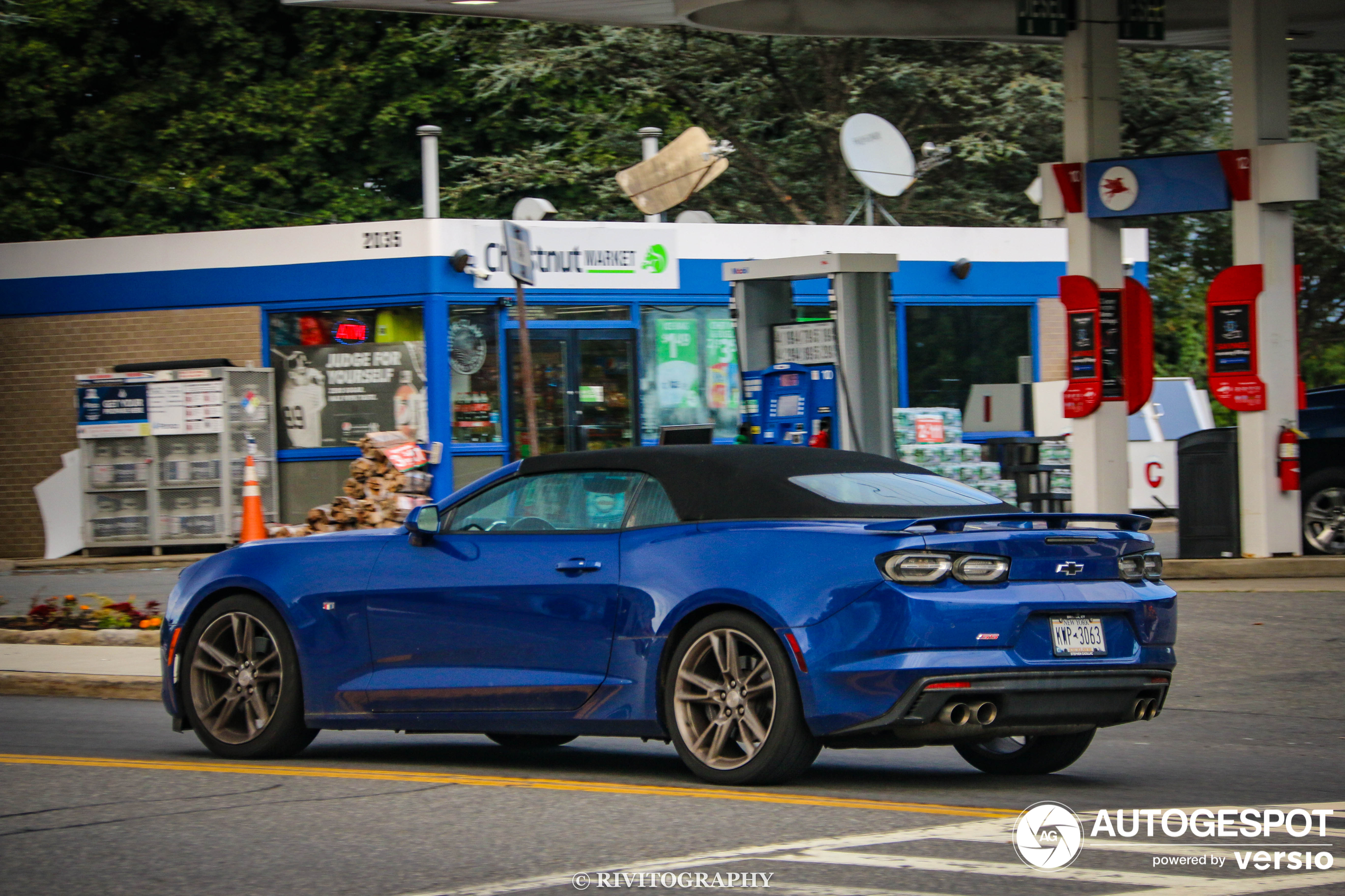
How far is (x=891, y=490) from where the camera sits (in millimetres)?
7707

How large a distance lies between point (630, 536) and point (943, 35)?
51.2 ft

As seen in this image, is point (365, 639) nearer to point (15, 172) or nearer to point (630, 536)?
point (630, 536)

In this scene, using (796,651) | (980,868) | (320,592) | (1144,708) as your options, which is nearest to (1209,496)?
(1144,708)

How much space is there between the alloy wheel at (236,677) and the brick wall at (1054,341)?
10.3 metres

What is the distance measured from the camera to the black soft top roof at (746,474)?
23.9 feet

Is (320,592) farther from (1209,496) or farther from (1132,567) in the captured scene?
(1209,496)

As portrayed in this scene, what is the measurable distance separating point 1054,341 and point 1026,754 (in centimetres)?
1147

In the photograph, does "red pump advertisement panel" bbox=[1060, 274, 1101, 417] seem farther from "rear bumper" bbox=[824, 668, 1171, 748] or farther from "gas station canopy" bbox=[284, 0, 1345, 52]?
"rear bumper" bbox=[824, 668, 1171, 748]

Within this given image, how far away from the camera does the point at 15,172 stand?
34.4 meters

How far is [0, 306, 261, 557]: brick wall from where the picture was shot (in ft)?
77.6

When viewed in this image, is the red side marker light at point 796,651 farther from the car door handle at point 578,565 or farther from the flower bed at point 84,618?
the flower bed at point 84,618

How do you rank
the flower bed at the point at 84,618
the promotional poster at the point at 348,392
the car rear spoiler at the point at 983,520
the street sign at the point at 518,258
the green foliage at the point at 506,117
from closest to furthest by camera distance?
the car rear spoiler at the point at 983,520 → the flower bed at the point at 84,618 → the street sign at the point at 518,258 → the promotional poster at the point at 348,392 → the green foliage at the point at 506,117

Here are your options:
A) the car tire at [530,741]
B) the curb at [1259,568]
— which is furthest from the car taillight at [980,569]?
the curb at [1259,568]

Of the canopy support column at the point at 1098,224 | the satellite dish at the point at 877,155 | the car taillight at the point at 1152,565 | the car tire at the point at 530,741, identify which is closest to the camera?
the car taillight at the point at 1152,565
